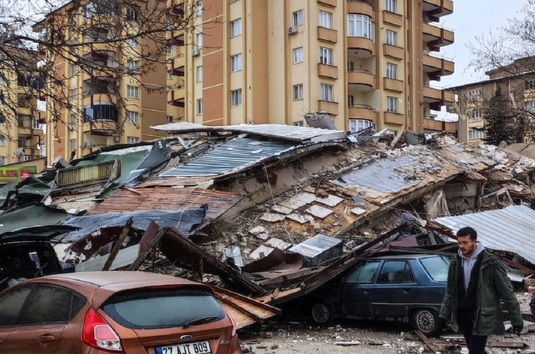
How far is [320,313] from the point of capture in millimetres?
11555

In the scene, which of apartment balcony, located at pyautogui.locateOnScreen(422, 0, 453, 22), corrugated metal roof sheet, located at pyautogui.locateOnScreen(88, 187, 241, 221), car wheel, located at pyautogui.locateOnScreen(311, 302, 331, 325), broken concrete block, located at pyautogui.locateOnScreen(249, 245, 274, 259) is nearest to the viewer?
car wheel, located at pyautogui.locateOnScreen(311, 302, 331, 325)

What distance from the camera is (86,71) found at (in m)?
10.8

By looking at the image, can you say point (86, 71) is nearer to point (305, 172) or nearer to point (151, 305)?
point (151, 305)

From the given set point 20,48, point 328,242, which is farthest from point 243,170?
point 20,48

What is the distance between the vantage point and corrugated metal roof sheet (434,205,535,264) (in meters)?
15.7

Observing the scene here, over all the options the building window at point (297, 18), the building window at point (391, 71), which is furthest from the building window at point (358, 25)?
the building window at point (297, 18)

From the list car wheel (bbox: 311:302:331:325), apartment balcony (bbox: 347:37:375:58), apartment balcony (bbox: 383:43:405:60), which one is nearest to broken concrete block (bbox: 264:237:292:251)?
car wheel (bbox: 311:302:331:325)

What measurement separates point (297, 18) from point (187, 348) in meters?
35.3

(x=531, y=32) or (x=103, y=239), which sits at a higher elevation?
(x=531, y=32)

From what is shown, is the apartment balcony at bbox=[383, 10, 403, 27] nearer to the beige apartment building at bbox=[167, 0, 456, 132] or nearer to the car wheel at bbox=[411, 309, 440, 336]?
the beige apartment building at bbox=[167, 0, 456, 132]

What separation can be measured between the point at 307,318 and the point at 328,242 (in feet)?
7.85

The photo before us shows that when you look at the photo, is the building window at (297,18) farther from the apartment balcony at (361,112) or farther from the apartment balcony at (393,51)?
the apartment balcony at (393,51)

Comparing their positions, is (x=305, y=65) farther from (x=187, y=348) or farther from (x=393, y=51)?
(x=187, y=348)

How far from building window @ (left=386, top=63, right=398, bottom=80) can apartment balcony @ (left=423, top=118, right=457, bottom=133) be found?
528cm
